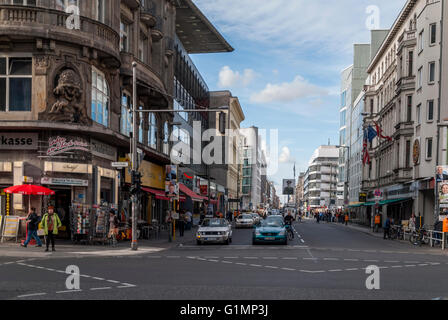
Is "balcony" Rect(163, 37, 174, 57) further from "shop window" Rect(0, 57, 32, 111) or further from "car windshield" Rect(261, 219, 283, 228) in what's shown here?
"car windshield" Rect(261, 219, 283, 228)

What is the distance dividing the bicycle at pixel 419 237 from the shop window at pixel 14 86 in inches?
876

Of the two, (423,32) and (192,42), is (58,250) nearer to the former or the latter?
(423,32)

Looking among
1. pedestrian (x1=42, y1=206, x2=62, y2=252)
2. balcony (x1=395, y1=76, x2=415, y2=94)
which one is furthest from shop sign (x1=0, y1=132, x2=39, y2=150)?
balcony (x1=395, y1=76, x2=415, y2=94)

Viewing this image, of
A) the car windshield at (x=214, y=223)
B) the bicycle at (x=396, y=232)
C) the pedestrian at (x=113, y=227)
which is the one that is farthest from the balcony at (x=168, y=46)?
the bicycle at (x=396, y=232)

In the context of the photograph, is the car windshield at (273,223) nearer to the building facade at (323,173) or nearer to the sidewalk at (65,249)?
the sidewalk at (65,249)

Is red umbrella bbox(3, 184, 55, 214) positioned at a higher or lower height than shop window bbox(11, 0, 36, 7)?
lower

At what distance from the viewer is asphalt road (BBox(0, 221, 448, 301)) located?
10.8 m

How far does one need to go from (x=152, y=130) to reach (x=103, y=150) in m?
11.2

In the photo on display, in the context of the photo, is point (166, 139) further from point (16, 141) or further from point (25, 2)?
point (25, 2)

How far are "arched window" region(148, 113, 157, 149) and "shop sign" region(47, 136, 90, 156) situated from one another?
12652 mm

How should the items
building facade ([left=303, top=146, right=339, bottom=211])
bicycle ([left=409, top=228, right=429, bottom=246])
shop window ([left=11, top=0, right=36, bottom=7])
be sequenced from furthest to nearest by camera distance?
building facade ([left=303, top=146, right=339, bottom=211]) → bicycle ([left=409, top=228, right=429, bottom=246]) → shop window ([left=11, top=0, right=36, bottom=7])

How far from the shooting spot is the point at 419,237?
101ft

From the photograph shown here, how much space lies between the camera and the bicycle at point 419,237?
1216 inches
